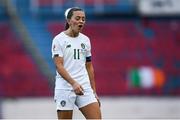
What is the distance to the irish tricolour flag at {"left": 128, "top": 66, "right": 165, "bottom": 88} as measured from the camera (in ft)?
63.1

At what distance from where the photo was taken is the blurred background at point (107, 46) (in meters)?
19.3

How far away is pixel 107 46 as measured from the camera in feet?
65.9

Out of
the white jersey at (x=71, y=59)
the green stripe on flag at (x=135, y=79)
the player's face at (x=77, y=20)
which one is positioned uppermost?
the player's face at (x=77, y=20)

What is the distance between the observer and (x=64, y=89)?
700cm

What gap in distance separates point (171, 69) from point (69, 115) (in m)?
12.9

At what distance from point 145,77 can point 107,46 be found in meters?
1.51

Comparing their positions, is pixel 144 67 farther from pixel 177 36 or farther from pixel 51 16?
pixel 51 16

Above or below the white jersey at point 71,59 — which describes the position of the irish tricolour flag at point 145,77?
below

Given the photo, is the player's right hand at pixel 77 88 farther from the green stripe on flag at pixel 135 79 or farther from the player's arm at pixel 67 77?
the green stripe on flag at pixel 135 79

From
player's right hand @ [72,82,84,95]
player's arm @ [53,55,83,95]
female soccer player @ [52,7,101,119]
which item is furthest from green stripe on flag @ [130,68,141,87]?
player's right hand @ [72,82,84,95]

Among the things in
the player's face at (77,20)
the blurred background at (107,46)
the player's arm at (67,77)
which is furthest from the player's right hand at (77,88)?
the blurred background at (107,46)

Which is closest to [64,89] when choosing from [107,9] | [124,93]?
[124,93]

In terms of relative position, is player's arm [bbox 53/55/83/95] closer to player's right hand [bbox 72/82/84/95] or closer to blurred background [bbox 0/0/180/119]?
player's right hand [bbox 72/82/84/95]

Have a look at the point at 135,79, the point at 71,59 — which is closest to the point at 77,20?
the point at 71,59
